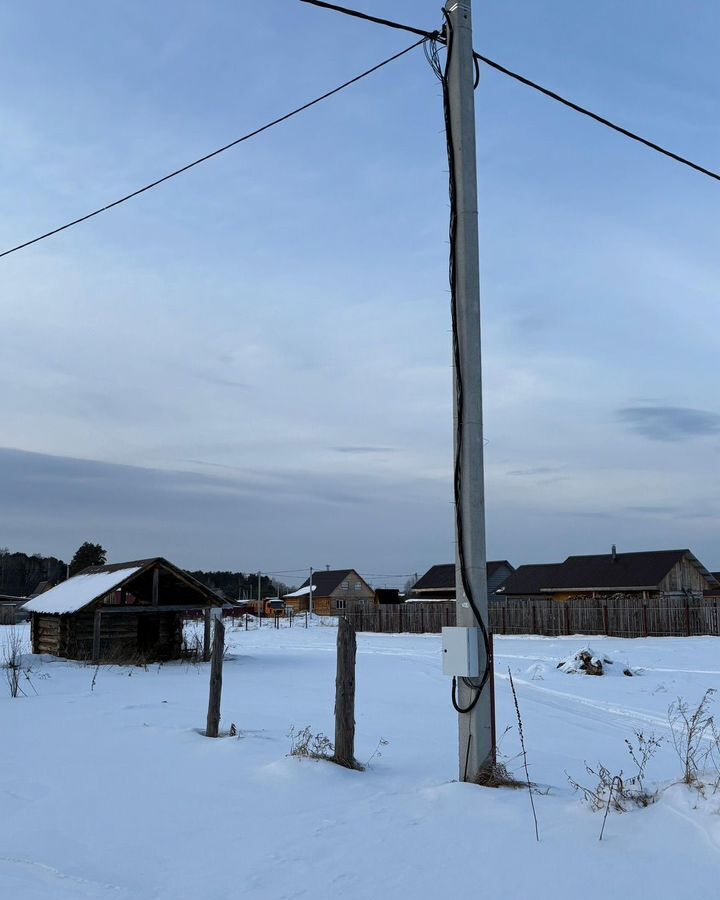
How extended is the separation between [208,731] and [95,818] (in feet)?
11.0

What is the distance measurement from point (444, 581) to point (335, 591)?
Answer: 55.6ft

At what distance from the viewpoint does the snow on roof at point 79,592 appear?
2309cm

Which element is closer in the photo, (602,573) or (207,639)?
(207,639)

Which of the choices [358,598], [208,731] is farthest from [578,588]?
[208,731]

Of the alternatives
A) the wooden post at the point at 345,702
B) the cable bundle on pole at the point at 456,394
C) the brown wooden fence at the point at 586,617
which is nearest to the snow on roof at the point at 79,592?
the brown wooden fence at the point at 586,617

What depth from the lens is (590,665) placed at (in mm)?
19891

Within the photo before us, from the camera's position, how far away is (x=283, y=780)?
674cm

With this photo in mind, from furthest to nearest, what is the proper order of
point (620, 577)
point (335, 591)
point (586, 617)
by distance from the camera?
point (335, 591) < point (620, 577) < point (586, 617)

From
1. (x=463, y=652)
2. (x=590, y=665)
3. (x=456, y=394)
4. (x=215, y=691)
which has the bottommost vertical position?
(x=590, y=665)

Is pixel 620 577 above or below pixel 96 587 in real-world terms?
above

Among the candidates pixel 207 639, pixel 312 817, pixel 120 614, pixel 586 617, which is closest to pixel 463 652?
pixel 312 817

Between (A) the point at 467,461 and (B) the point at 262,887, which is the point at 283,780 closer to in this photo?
(B) the point at 262,887

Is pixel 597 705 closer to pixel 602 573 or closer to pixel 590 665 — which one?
pixel 590 665

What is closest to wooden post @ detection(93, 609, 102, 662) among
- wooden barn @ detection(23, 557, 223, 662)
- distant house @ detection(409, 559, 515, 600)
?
wooden barn @ detection(23, 557, 223, 662)
